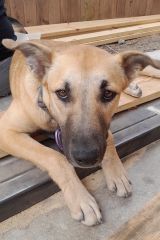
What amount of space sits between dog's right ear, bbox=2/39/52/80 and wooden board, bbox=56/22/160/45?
6.04 ft

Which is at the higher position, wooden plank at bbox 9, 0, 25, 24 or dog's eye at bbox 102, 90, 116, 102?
dog's eye at bbox 102, 90, 116, 102

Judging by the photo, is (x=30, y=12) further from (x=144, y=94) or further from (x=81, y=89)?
Answer: (x=81, y=89)

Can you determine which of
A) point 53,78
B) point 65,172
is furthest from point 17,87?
point 65,172

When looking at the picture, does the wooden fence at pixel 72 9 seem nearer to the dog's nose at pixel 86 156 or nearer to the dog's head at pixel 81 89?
the dog's head at pixel 81 89

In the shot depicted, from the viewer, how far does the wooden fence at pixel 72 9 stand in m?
4.30

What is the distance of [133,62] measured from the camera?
213 cm

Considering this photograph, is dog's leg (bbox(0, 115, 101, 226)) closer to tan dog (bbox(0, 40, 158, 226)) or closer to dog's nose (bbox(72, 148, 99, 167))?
tan dog (bbox(0, 40, 158, 226))

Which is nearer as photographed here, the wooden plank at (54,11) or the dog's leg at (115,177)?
the dog's leg at (115,177)

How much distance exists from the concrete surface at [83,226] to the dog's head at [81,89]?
1.41 ft

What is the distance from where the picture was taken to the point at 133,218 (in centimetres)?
210

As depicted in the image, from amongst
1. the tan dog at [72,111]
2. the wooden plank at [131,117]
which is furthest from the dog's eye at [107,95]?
the wooden plank at [131,117]

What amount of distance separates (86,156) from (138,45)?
3063mm

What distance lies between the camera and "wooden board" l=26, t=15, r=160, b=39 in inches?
165

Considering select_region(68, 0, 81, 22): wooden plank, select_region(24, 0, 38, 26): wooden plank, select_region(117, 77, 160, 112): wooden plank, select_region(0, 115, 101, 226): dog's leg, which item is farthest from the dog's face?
select_region(68, 0, 81, 22): wooden plank
